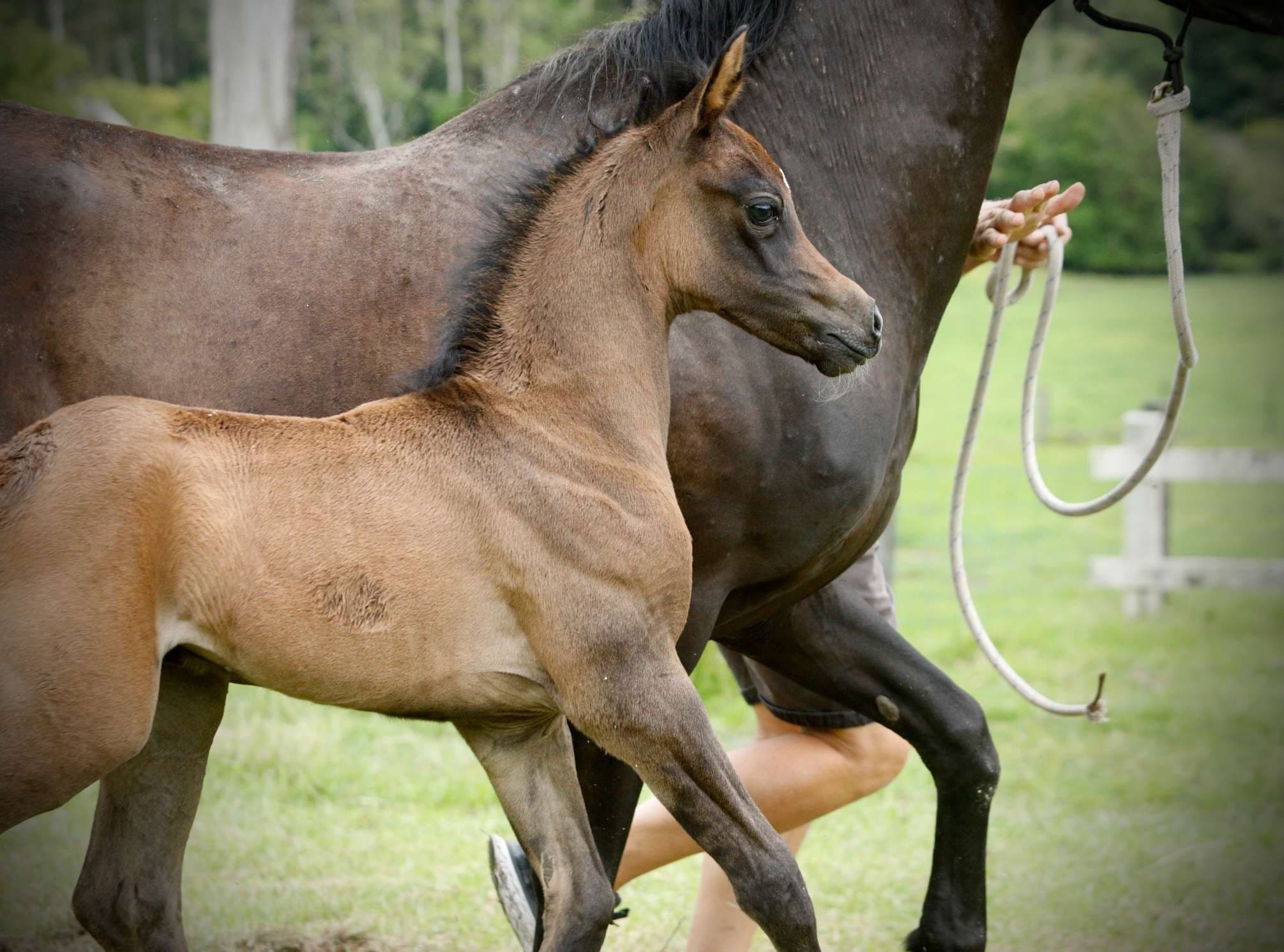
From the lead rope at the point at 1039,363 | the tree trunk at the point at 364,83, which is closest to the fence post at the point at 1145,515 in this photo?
the lead rope at the point at 1039,363

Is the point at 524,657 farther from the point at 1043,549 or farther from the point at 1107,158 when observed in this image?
the point at 1107,158

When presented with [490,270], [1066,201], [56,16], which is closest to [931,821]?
[1066,201]

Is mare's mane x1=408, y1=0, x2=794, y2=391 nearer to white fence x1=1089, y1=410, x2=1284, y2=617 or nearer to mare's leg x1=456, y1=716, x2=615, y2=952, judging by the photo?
mare's leg x1=456, y1=716, x2=615, y2=952

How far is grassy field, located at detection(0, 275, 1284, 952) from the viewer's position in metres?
4.46

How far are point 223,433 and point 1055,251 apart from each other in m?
2.51

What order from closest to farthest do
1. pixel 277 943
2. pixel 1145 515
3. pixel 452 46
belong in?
pixel 277 943, pixel 1145 515, pixel 452 46

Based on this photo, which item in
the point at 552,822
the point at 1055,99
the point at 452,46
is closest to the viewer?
the point at 552,822

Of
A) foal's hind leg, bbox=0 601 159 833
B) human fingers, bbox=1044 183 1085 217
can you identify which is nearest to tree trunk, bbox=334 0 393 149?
human fingers, bbox=1044 183 1085 217

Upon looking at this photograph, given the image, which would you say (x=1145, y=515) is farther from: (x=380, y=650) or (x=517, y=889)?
(x=380, y=650)

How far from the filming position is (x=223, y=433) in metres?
2.28

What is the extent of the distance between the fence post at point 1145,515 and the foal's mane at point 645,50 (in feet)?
23.8

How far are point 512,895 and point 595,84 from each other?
1925 millimetres

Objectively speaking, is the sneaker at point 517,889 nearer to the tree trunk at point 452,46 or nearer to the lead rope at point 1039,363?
the lead rope at point 1039,363

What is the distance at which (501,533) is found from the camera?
2.43 meters
